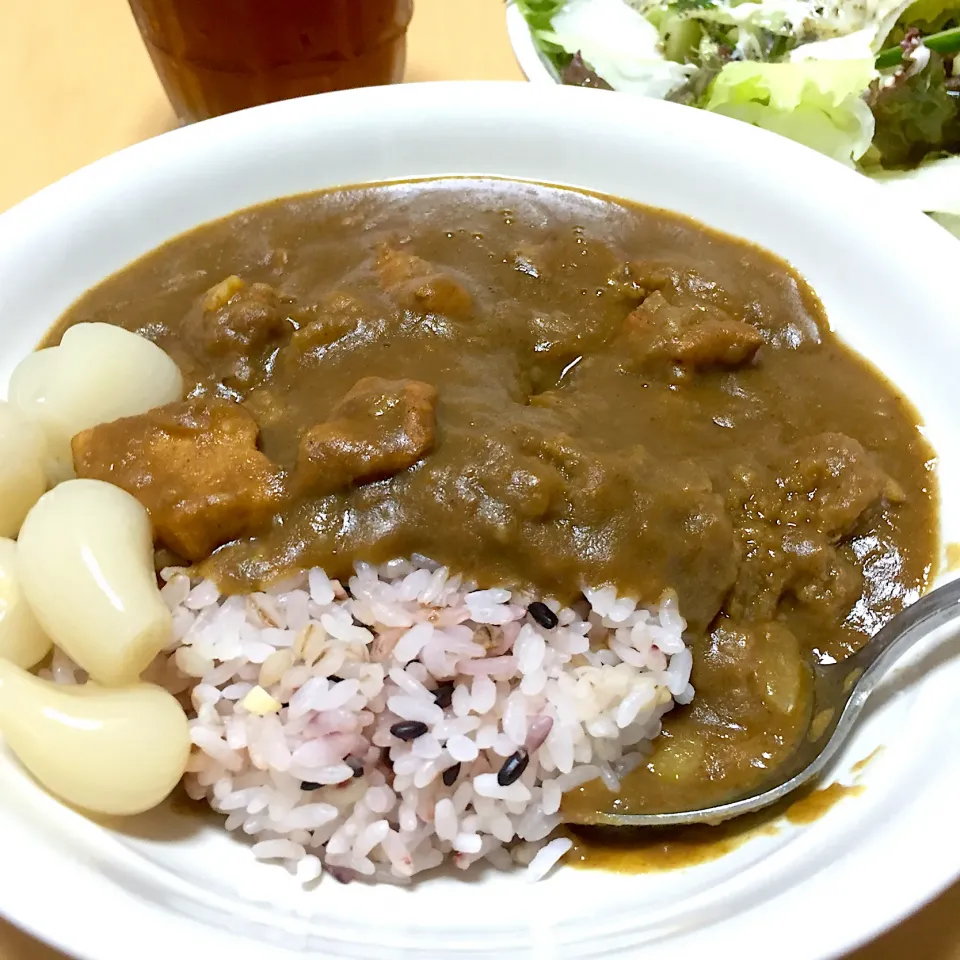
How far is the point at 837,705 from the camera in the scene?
183cm

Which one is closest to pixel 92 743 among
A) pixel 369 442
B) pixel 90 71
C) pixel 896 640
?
pixel 369 442

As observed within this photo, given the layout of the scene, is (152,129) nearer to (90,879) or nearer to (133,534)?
(133,534)

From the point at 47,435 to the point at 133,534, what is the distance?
0.46 m

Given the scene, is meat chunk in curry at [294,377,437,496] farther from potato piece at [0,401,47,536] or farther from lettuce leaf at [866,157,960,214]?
lettuce leaf at [866,157,960,214]

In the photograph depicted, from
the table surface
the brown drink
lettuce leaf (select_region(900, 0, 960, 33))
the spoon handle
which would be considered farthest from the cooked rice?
lettuce leaf (select_region(900, 0, 960, 33))

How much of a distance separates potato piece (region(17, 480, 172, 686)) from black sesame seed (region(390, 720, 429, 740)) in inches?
19.0

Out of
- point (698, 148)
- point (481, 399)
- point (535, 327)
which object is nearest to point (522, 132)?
point (698, 148)

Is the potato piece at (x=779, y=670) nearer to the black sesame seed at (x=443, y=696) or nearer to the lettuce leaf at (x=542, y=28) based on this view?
the black sesame seed at (x=443, y=696)

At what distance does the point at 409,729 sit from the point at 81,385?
3.53 feet

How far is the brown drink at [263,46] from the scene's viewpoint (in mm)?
2914

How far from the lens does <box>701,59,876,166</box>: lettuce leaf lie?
3094 mm

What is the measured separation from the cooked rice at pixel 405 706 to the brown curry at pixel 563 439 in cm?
7

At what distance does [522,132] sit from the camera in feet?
9.29

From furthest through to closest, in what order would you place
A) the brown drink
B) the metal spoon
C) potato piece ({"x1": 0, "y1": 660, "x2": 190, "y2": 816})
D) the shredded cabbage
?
the shredded cabbage
the brown drink
the metal spoon
potato piece ({"x1": 0, "y1": 660, "x2": 190, "y2": 816})
